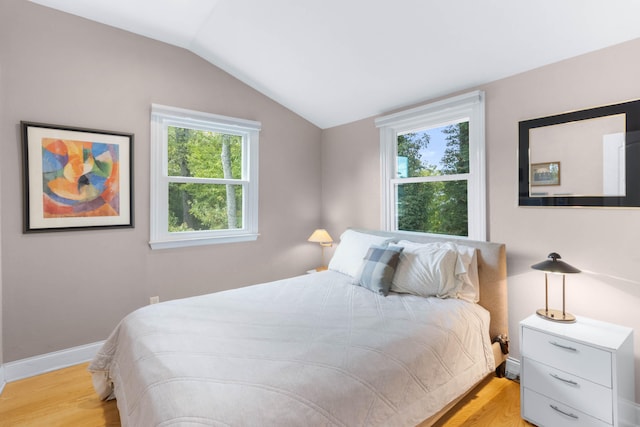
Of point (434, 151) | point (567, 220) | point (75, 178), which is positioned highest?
point (434, 151)

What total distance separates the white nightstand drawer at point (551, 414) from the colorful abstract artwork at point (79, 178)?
10.9 feet

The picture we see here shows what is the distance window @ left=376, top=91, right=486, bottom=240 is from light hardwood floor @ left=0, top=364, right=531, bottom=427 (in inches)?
44.5

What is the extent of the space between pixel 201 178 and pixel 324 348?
2.34 meters

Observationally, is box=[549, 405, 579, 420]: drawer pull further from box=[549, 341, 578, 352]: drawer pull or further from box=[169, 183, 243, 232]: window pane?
box=[169, 183, 243, 232]: window pane

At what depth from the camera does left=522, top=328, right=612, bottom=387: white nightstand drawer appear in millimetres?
1600

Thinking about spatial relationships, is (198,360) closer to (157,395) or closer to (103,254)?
(157,395)

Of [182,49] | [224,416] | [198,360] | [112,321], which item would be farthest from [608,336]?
[182,49]

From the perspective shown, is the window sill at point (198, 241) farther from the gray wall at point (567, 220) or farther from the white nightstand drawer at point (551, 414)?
the white nightstand drawer at point (551, 414)

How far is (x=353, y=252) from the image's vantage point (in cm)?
289

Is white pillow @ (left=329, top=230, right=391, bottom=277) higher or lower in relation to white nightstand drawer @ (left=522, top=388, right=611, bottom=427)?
higher

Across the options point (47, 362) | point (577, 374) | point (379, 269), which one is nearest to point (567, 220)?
point (577, 374)

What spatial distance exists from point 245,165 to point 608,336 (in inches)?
127

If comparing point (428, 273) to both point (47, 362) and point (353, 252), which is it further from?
point (47, 362)

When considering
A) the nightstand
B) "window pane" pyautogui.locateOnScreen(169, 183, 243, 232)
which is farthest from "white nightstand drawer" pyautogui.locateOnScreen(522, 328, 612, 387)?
"window pane" pyautogui.locateOnScreen(169, 183, 243, 232)
